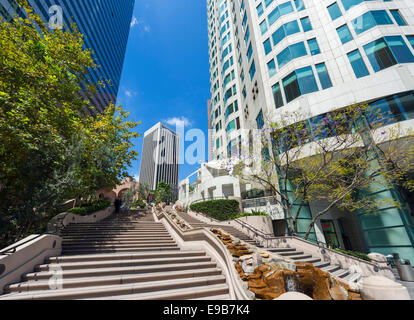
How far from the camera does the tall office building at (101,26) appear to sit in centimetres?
2603

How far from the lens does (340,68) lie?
1412 centimetres

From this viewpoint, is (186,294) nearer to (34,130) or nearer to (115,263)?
(115,263)

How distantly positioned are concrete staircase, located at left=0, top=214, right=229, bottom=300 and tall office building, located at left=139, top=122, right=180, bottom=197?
10539 cm

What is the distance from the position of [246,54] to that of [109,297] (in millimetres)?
27844

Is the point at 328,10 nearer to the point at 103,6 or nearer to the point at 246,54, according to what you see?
the point at 246,54

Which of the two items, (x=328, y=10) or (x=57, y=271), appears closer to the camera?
(x=57, y=271)

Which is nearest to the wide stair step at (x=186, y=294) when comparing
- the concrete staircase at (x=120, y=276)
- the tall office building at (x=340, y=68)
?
the concrete staircase at (x=120, y=276)

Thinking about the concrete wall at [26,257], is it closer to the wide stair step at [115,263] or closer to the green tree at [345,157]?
the wide stair step at [115,263]

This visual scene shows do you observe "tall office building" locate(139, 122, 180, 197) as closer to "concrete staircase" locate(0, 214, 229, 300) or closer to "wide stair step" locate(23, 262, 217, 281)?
"concrete staircase" locate(0, 214, 229, 300)

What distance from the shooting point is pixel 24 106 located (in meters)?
7.08

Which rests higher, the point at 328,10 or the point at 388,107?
the point at 328,10

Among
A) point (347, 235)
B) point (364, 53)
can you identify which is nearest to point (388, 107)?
point (364, 53)
